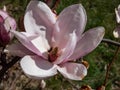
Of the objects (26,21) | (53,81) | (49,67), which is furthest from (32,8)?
(53,81)

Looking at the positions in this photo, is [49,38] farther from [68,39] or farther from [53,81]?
[53,81]

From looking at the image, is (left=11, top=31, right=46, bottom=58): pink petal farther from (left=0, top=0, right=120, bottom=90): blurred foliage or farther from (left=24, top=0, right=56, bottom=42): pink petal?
(left=0, top=0, right=120, bottom=90): blurred foliage

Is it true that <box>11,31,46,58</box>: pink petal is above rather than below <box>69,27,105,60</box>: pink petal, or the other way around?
above

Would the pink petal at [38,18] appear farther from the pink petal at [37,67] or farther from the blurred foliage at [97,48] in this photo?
the blurred foliage at [97,48]

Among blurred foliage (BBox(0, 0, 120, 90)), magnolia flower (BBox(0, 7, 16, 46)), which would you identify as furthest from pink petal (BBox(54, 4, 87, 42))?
blurred foliage (BBox(0, 0, 120, 90))

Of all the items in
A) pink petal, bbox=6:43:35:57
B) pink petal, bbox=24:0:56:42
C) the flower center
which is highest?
pink petal, bbox=24:0:56:42

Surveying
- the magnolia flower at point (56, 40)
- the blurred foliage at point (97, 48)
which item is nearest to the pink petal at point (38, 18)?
the magnolia flower at point (56, 40)

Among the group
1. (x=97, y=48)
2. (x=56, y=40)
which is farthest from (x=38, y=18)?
(x=97, y=48)

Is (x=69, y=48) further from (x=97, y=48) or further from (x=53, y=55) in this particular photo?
(x=97, y=48)
